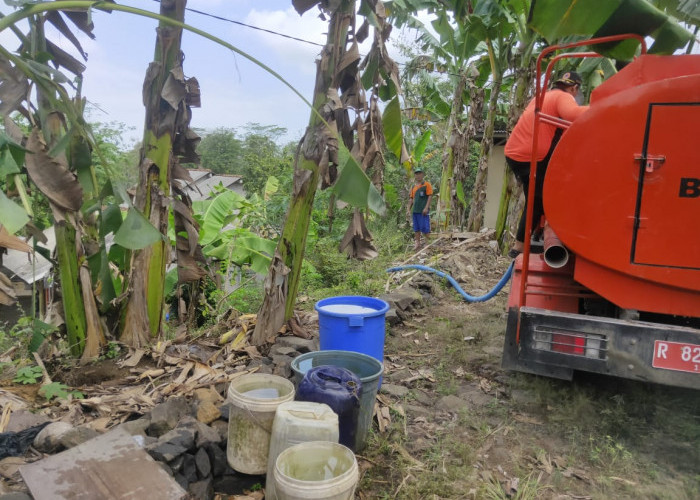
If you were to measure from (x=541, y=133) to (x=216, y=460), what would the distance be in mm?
3509

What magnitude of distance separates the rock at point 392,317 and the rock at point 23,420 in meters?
3.49

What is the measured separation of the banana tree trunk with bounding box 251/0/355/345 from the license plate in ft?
8.89

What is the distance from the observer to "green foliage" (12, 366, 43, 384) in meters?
3.56

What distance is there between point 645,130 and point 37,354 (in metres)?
4.64

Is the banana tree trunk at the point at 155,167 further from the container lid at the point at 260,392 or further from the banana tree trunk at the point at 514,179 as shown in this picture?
the banana tree trunk at the point at 514,179

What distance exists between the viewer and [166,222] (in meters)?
4.21

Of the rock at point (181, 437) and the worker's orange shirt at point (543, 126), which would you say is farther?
the worker's orange shirt at point (543, 126)

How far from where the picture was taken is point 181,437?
2756mm

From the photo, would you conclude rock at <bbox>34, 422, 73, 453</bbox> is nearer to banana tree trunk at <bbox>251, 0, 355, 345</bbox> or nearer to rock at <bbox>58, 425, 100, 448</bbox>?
rock at <bbox>58, 425, 100, 448</bbox>

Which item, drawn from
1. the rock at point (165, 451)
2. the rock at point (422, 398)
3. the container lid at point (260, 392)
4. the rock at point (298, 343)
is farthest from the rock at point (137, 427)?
the rock at point (422, 398)

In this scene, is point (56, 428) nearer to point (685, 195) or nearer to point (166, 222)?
point (166, 222)

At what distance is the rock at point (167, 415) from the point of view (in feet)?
9.71

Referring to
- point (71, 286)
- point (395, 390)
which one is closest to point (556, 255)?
point (395, 390)

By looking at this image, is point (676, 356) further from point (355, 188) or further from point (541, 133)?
point (355, 188)
